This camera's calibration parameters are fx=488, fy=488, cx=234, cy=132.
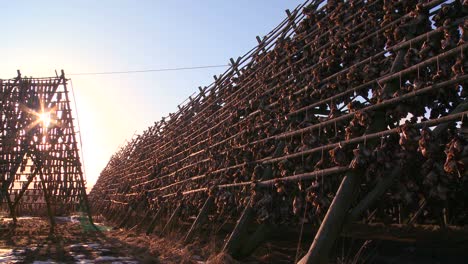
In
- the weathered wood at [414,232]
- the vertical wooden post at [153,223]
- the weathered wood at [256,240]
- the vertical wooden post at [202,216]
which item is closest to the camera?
the weathered wood at [414,232]

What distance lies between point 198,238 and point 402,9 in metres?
5.06

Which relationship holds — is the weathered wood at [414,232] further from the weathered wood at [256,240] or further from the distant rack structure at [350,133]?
the weathered wood at [256,240]

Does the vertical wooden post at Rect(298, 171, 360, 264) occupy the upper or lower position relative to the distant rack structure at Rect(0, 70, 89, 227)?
lower

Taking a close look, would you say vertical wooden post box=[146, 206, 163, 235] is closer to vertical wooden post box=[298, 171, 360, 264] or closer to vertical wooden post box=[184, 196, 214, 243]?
vertical wooden post box=[184, 196, 214, 243]

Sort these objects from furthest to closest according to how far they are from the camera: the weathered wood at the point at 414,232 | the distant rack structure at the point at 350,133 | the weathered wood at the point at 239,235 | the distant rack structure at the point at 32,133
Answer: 1. the distant rack structure at the point at 32,133
2. the weathered wood at the point at 239,235
3. the weathered wood at the point at 414,232
4. the distant rack structure at the point at 350,133

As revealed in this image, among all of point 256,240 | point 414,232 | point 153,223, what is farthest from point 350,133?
point 153,223

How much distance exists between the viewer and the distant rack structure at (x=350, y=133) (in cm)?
394

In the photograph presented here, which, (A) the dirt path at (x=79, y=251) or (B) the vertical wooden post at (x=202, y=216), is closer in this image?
(A) the dirt path at (x=79, y=251)

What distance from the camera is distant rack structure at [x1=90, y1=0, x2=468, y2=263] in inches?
155

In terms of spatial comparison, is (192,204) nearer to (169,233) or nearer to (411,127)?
(169,233)

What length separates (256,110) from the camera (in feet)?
24.0

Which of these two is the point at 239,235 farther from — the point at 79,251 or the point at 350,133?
the point at 79,251

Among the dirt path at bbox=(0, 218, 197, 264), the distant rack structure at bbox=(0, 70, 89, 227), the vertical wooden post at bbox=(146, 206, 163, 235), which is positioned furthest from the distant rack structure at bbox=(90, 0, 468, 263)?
the distant rack structure at bbox=(0, 70, 89, 227)

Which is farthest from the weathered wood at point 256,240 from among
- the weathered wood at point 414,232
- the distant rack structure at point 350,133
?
the weathered wood at point 414,232
